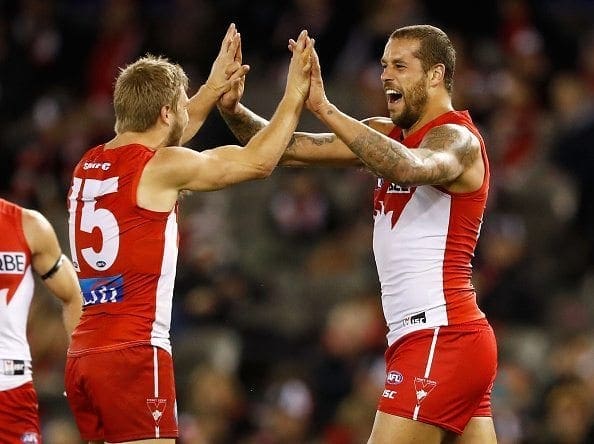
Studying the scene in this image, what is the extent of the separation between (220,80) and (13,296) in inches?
67.4

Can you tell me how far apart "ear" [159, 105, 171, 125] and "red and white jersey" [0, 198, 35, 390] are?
118 cm

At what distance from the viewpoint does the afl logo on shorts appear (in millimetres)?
6777

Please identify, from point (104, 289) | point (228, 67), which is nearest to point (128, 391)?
point (104, 289)

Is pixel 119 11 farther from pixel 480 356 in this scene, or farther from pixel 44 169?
pixel 480 356

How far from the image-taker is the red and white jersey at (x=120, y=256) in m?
6.56

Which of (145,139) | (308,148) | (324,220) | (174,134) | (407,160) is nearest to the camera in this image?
→ (407,160)

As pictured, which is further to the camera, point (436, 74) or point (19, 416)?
point (19, 416)

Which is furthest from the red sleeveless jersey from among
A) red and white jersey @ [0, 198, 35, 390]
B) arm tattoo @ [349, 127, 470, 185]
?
arm tattoo @ [349, 127, 470, 185]

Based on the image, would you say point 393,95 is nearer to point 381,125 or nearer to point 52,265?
point 381,125

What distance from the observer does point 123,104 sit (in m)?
6.71

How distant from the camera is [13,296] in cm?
728

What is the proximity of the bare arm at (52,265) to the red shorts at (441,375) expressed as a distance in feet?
6.25

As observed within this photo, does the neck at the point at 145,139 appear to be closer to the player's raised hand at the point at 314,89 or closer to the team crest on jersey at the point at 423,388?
the player's raised hand at the point at 314,89

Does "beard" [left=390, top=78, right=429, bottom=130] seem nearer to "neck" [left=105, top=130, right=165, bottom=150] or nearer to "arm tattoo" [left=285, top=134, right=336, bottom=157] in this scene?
"arm tattoo" [left=285, top=134, right=336, bottom=157]
